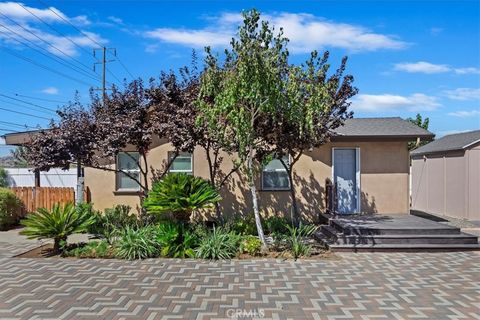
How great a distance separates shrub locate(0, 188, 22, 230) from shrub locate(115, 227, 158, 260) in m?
5.84

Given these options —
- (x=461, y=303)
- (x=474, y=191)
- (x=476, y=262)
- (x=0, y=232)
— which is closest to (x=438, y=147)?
(x=474, y=191)

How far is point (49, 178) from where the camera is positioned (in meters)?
21.6

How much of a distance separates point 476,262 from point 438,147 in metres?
8.59

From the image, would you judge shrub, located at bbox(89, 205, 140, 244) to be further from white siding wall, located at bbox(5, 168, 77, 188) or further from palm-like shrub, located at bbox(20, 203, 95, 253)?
white siding wall, located at bbox(5, 168, 77, 188)

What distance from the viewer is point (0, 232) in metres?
11.6

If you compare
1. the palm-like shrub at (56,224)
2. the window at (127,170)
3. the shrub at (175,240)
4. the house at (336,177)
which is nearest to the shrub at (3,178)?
the window at (127,170)

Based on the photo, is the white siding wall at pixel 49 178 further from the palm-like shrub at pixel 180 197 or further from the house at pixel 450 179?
the house at pixel 450 179

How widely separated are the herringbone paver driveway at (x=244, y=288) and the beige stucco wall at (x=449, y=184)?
552 centimetres

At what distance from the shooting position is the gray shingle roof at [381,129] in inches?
474

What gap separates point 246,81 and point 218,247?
11.2ft

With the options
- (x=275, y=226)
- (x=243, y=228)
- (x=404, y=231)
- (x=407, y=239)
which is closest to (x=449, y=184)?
(x=404, y=231)

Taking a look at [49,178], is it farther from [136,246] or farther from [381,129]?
[381,129]

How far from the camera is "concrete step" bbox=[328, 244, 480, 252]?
8.55m

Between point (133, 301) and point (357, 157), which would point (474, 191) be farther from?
point (133, 301)
